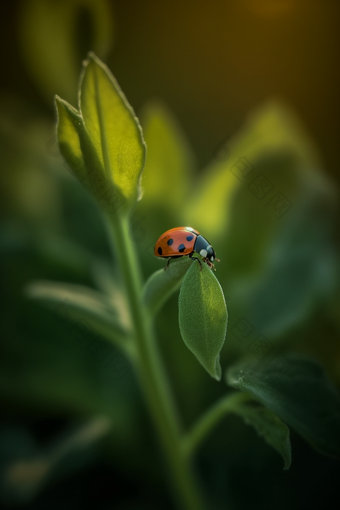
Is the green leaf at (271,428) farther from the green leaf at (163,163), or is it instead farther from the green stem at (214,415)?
the green leaf at (163,163)

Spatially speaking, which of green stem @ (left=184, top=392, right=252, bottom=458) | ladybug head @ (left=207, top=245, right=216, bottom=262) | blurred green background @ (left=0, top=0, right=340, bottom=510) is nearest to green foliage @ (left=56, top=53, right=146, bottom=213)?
ladybug head @ (left=207, top=245, right=216, bottom=262)

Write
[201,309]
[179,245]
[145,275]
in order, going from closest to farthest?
[201,309] → [179,245] → [145,275]

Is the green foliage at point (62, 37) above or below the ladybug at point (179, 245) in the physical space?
above

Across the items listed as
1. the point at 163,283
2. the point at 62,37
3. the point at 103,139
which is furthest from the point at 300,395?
the point at 62,37

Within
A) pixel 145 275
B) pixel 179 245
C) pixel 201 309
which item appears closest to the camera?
pixel 201 309

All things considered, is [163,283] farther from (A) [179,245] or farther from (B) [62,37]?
(B) [62,37]

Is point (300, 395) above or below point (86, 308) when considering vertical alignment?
below

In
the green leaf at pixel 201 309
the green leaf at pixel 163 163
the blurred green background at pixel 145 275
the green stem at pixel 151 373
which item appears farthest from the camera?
the green leaf at pixel 163 163

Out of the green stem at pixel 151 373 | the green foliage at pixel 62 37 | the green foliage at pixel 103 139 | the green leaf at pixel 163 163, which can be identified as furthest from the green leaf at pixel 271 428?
the green foliage at pixel 62 37
